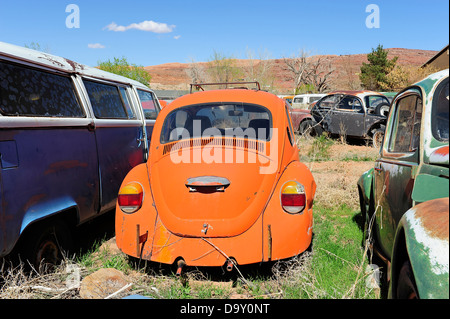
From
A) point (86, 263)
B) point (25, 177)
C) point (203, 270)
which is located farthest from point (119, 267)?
point (25, 177)

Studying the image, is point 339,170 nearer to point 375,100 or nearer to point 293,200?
point 375,100

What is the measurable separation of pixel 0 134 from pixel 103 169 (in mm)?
1662

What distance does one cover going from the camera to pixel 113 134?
4.67m

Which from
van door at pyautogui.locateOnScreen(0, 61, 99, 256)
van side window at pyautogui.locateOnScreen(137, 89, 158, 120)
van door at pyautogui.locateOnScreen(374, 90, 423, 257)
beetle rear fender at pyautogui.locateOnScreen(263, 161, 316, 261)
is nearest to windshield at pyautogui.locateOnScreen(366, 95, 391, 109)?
van side window at pyautogui.locateOnScreen(137, 89, 158, 120)

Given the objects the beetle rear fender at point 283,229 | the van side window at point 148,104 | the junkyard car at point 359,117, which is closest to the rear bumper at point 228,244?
the beetle rear fender at point 283,229

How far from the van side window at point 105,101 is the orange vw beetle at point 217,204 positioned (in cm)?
134

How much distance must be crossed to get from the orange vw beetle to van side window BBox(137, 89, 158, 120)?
9.69 feet

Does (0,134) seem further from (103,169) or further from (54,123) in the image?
(103,169)

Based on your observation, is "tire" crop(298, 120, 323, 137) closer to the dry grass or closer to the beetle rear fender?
the dry grass

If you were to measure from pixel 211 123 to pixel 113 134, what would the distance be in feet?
4.38

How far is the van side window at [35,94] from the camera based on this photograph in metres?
2.99

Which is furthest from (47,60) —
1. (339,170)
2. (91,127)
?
(339,170)
